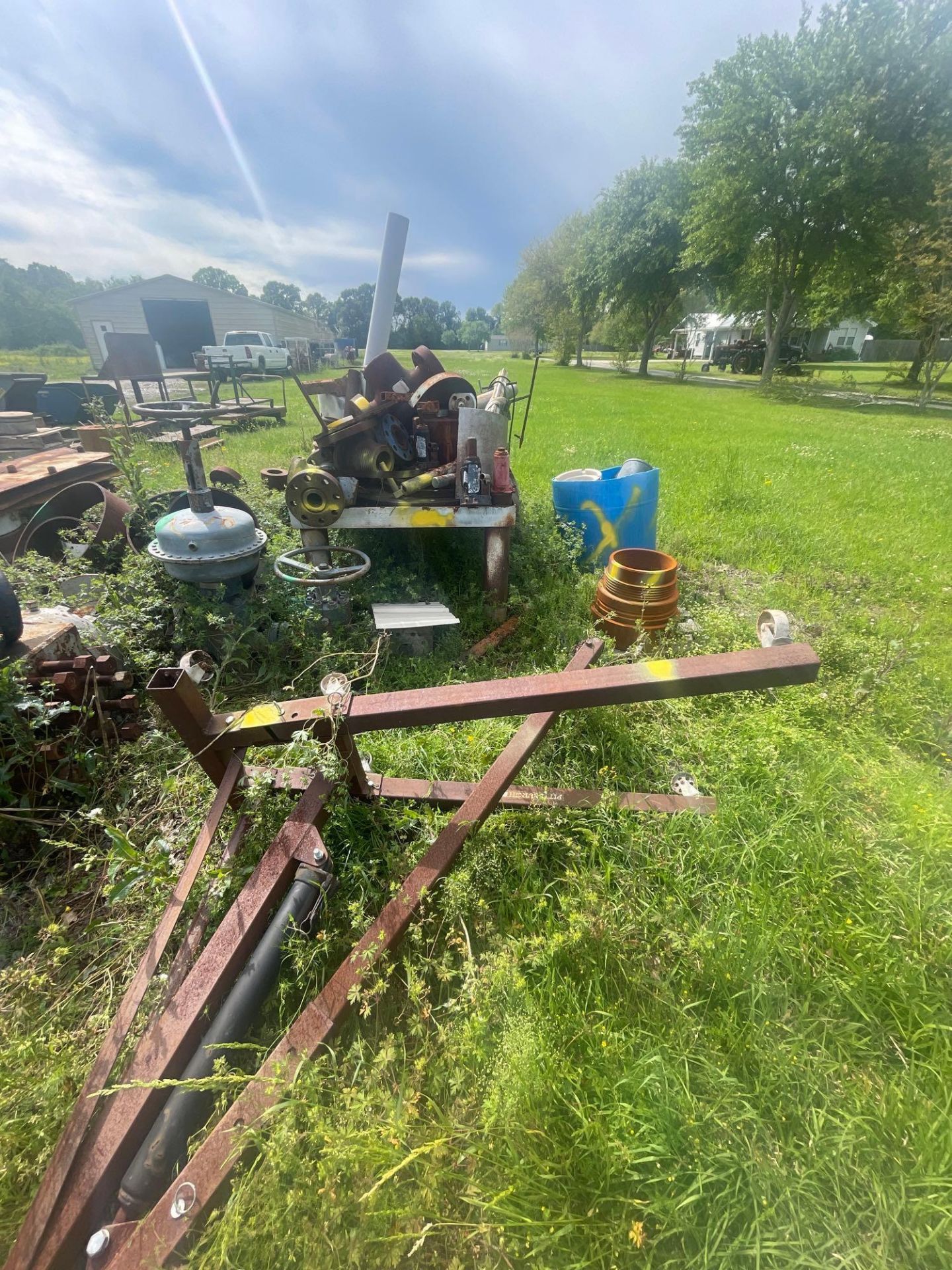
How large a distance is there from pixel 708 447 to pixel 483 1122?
380 inches

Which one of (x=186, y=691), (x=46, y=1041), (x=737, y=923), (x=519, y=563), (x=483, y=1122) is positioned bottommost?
(x=46, y=1041)

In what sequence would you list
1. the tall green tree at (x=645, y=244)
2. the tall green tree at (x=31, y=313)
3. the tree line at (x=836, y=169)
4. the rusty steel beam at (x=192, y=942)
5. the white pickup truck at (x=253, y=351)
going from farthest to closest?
the tall green tree at (x=31, y=313) → the tall green tree at (x=645, y=244) → the white pickup truck at (x=253, y=351) → the tree line at (x=836, y=169) → the rusty steel beam at (x=192, y=942)

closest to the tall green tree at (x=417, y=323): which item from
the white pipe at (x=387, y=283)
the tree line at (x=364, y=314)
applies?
the tree line at (x=364, y=314)

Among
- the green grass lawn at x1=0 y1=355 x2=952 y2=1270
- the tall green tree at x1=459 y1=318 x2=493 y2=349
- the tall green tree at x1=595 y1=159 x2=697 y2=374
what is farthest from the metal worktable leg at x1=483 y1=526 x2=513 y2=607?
the tall green tree at x1=459 y1=318 x2=493 y2=349

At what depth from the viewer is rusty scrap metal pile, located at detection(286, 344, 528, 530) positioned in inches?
126

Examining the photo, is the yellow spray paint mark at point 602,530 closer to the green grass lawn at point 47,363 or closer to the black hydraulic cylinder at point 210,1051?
the black hydraulic cylinder at point 210,1051

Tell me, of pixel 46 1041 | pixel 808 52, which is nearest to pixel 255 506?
pixel 46 1041

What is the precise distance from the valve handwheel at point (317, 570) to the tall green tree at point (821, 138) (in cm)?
2454

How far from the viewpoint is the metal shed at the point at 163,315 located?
20703mm

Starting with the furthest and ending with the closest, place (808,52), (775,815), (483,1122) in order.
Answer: (808,52), (775,815), (483,1122)

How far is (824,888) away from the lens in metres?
1.63

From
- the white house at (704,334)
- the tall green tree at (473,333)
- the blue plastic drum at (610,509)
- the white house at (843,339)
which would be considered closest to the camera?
the blue plastic drum at (610,509)

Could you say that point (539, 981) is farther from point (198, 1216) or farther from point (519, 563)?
point (519, 563)

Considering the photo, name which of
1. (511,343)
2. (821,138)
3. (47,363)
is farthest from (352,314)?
(821,138)
